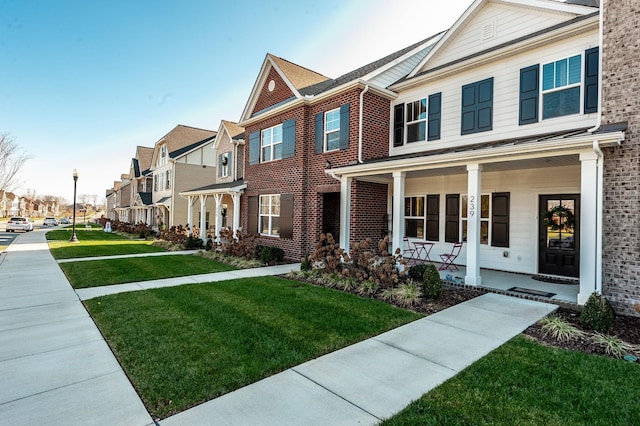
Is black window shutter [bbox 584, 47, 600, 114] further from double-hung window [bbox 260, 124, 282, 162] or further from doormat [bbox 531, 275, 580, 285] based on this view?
double-hung window [bbox 260, 124, 282, 162]

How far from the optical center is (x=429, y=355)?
434 cm

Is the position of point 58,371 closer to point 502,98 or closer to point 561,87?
point 502,98

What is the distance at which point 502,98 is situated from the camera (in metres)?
8.86

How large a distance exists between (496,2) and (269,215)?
10799 millimetres

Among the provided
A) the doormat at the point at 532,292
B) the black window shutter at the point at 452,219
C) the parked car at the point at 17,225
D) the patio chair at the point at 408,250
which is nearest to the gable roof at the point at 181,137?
the parked car at the point at 17,225

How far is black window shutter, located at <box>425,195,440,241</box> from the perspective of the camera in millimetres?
11281

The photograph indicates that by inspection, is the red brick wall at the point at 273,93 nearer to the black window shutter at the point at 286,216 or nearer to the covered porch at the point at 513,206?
the black window shutter at the point at 286,216

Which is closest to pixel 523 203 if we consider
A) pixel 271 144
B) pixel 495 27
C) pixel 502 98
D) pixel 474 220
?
pixel 474 220

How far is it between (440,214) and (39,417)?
426 inches

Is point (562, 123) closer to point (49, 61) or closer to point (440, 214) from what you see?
point (440, 214)

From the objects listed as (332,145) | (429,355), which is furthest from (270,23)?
(429,355)

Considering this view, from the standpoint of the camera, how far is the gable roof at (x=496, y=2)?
26.6 ft

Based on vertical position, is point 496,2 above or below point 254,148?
above

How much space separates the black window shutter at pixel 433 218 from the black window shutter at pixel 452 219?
0.30 meters
